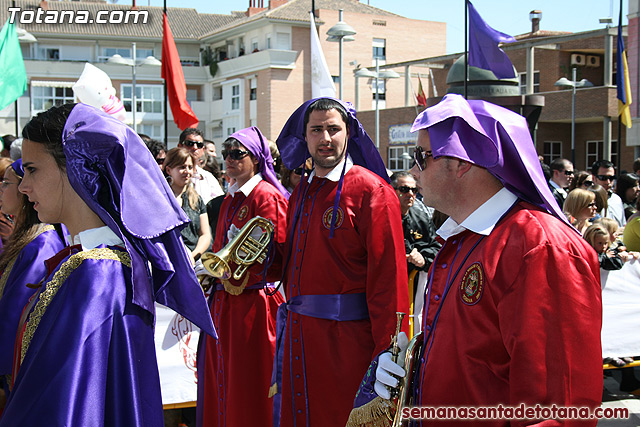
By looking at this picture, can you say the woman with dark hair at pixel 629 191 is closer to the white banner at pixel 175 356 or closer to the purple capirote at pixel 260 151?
the purple capirote at pixel 260 151

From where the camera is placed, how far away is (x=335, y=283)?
3.86m

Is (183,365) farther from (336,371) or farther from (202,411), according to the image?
(336,371)

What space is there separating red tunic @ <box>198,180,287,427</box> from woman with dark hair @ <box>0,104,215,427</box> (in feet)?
6.58

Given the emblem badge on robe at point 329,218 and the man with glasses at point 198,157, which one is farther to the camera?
the man with glasses at point 198,157

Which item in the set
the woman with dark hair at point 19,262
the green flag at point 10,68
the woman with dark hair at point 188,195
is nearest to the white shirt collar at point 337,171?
the woman with dark hair at point 19,262

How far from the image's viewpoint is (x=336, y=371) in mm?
3777

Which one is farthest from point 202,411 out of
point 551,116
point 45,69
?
point 45,69

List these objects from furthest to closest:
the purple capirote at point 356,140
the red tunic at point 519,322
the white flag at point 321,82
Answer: the white flag at point 321,82
the purple capirote at point 356,140
the red tunic at point 519,322

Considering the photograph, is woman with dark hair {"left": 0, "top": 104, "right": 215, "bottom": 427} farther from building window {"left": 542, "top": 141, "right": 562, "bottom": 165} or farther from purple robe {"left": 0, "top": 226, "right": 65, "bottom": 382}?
building window {"left": 542, "top": 141, "right": 562, "bottom": 165}

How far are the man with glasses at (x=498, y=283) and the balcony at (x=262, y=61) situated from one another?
1849 inches

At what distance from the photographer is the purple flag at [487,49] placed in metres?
10.4

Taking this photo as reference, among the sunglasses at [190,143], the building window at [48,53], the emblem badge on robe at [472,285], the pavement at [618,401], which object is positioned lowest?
the pavement at [618,401]

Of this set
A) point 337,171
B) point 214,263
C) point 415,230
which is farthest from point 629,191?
point 214,263

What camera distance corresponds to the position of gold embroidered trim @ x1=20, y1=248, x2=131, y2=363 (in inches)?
92.7
